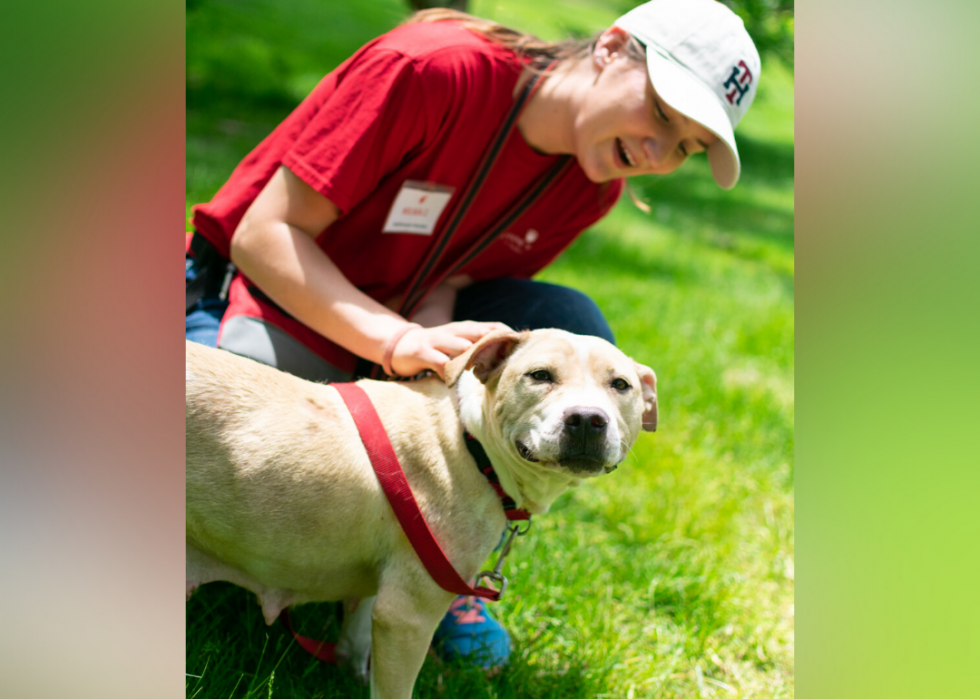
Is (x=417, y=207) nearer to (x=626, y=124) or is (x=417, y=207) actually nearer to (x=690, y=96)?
(x=626, y=124)

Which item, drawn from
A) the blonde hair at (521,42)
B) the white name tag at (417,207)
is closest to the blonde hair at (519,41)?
the blonde hair at (521,42)

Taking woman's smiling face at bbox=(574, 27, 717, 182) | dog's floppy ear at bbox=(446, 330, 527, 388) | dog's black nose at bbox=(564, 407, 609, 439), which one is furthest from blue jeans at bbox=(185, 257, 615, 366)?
dog's black nose at bbox=(564, 407, 609, 439)

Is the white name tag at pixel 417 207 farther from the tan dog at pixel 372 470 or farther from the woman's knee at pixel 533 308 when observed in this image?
the tan dog at pixel 372 470

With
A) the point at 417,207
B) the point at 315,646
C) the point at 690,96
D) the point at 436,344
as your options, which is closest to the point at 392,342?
the point at 436,344

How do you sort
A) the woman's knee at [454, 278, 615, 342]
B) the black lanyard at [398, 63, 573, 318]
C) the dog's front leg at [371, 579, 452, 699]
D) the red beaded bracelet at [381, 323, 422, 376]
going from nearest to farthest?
the dog's front leg at [371, 579, 452, 699]
the red beaded bracelet at [381, 323, 422, 376]
the black lanyard at [398, 63, 573, 318]
the woman's knee at [454, 278, 615, 342]

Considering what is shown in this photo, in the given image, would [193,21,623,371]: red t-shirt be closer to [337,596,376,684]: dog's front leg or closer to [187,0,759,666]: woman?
[187,0,759,666]: woman

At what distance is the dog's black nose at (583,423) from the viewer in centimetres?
167

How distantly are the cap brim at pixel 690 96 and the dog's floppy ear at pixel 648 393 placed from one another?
68 centimetres

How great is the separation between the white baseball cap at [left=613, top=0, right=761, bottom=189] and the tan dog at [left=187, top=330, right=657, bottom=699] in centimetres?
77

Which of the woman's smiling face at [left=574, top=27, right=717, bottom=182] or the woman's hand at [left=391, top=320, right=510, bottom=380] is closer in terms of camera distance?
the woman's hand at [left=391, top=320, right=510, bottom=380]

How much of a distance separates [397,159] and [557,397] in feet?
3.15

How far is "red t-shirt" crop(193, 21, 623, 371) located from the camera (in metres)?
2.12
